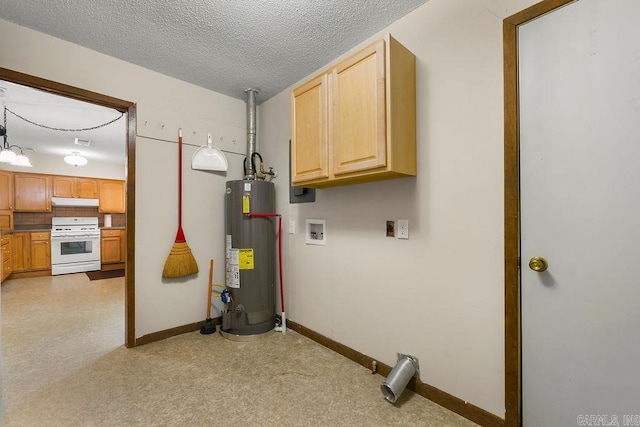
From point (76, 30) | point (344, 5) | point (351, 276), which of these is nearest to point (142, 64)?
point (76, 30)

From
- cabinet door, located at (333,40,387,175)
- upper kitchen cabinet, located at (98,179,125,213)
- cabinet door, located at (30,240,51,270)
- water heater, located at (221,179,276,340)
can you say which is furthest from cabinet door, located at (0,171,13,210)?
cabinet door, located at (333,40,387,175)

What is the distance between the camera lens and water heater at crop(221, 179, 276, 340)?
2666 mm

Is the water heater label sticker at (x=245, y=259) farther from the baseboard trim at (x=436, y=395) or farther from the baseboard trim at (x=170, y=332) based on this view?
the baseboard trim at (x=436, y=395)

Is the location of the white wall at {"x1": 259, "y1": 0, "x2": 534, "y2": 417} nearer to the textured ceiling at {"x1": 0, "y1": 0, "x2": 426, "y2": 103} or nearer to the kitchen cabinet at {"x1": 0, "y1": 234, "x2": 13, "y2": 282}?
the textured ceiling at {"x1": 0, "y1": 0, "x2": 426, "y2": 103}

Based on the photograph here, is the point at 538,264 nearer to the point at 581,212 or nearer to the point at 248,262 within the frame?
the point at 581,212

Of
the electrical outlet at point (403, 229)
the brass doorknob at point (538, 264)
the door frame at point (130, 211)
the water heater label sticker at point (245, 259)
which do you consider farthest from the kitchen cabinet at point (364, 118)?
the door frame at point (130, 211)

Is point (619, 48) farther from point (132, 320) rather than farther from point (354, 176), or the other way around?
point (132, 320)

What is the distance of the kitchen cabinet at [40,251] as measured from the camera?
5.42 meters

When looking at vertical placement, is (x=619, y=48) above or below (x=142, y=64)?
below

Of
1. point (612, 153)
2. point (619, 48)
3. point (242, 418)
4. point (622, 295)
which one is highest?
point (619, 48)

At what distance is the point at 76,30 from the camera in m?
2.05

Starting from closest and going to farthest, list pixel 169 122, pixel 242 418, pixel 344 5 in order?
pixel 242 418
pixel 344 5
pixel 169 122

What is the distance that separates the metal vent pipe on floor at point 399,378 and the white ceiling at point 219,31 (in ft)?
7.75

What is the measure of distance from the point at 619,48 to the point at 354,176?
1.30 metres
